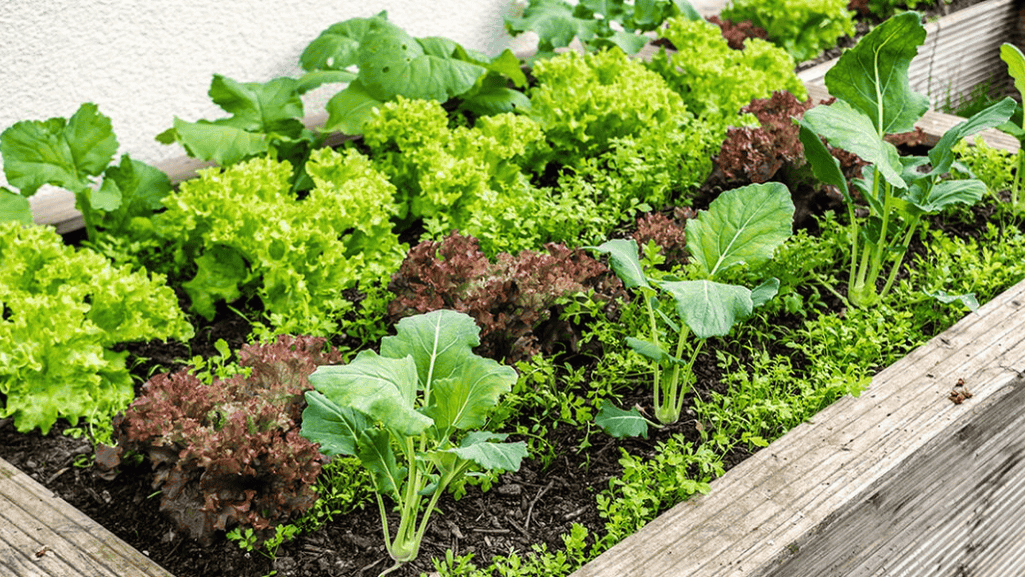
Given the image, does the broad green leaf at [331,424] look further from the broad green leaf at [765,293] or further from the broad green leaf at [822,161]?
the broad green leaf at [822,161]

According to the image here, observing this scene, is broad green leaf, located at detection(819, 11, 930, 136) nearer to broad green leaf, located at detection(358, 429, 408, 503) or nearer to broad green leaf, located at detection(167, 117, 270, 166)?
broad green leaf, located at detection(358, 429, 408, 503)

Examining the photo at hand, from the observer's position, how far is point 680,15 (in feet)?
15.5

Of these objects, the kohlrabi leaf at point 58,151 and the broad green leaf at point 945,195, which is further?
the kohlrabi leaf at point 58,151

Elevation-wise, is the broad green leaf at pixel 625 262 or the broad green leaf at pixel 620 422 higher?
the broad green leaf at pixel 625 262

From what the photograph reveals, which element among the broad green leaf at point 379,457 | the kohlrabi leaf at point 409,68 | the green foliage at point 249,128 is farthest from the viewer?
the kohlrabi leaf at point 409,68

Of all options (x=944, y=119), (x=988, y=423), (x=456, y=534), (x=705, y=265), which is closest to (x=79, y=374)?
(x=456, y=534)

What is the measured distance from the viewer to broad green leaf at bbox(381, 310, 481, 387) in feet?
6.88

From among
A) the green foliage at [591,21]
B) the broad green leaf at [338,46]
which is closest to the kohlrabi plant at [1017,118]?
the green foliage at [591,21]

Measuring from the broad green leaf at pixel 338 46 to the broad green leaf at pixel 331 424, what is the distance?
2.15m

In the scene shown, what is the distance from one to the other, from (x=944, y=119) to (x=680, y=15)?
1.38 m

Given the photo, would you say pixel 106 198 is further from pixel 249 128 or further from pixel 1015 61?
pixel 1015 61

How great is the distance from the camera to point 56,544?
2092 millimetres

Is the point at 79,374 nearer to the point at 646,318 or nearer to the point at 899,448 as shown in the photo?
the point at 646,318

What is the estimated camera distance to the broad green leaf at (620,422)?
2.36 metres
